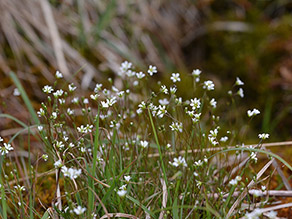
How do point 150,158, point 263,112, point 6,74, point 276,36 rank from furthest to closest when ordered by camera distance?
point 276,36 < point 263,112 < point 6,74 < point 150,158

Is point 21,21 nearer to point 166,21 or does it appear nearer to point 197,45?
point 166,21

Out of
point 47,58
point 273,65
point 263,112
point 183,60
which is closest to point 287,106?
point 263,112

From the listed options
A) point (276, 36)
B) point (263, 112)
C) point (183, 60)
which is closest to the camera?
point (263, 112)

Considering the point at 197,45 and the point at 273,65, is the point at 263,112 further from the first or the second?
the point at 197,45

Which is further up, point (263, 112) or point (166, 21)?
point (166, 21)

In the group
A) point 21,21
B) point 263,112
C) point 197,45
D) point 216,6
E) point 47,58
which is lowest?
point 263,112

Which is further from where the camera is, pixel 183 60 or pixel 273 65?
pixel 183 60
